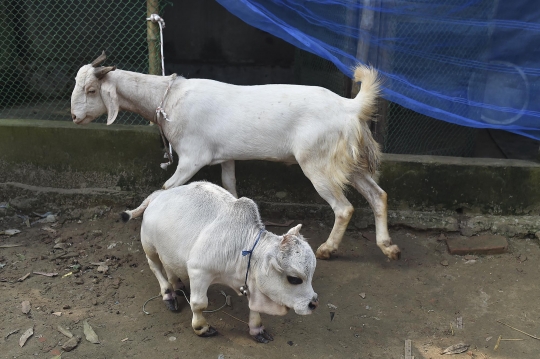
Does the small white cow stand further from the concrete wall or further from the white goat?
the concrete wall

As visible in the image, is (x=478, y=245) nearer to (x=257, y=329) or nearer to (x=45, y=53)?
(x=257, y=329)

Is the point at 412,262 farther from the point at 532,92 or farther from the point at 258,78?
the point at 258,78

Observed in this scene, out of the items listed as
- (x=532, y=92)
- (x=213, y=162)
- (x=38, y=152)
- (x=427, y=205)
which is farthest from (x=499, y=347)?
(x=38, y=152)

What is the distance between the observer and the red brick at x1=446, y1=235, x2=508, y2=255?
197 inches

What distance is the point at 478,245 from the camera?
5.06 m

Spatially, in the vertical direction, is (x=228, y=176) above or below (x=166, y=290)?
above

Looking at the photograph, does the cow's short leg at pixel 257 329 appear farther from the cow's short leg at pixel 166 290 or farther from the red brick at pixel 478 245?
the red brick at pixel 478 245

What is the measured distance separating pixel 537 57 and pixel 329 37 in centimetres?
180

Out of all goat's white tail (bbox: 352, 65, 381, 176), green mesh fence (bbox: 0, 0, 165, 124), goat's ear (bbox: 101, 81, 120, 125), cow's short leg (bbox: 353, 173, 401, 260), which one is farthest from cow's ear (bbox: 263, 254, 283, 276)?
green mesh fence (bbox: 0, 0, 165, 124)

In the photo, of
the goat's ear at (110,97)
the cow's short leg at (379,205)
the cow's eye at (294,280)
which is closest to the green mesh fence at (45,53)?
the goat's ear at (110,97)

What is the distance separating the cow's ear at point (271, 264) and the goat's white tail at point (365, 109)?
1588 mm

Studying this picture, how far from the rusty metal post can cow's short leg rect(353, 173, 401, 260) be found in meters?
2.23

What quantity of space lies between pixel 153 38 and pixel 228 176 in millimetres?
1542

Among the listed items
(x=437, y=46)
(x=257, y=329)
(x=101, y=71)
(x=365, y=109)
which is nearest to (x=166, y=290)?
(x=257, y=329)
